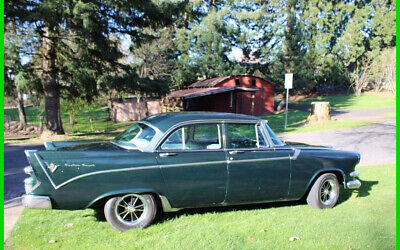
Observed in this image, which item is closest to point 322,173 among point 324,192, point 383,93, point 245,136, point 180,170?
point 324,192

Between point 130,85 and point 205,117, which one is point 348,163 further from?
point 130,85

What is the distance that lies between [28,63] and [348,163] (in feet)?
47.1

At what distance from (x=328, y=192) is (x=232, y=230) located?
2.11 metres

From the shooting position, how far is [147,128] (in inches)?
175

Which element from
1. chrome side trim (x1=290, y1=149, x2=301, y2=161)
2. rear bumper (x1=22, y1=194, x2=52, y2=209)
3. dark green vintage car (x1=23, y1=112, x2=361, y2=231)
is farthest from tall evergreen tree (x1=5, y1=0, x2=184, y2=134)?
chrome side trim (x1=290, y1=149, x2=301, y2=161)

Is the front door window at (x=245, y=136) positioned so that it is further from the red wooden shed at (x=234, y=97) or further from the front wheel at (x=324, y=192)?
the red wooden shed at (x=234, y=97)

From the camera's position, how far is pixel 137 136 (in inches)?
174

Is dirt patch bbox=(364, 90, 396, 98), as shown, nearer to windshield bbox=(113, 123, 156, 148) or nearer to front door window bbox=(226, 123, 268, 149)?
front door window bbox=(226, 123, 268, 149)

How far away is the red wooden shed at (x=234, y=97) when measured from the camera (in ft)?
96.4

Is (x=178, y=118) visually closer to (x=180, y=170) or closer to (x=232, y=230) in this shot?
(x=180, y=170)

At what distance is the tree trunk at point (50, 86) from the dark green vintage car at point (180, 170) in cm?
1099

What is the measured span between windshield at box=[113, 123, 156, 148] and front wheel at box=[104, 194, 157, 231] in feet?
2.38

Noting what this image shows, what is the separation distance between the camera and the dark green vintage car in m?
3.72

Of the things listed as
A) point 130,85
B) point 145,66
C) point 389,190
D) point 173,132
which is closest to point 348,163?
point 389,190
